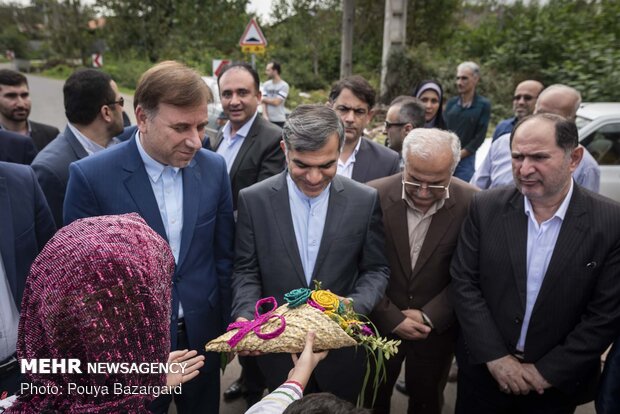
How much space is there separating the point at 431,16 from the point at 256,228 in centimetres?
2518

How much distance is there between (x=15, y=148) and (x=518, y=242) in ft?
13.3

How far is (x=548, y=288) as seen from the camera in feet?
7.98

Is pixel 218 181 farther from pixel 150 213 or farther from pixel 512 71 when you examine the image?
pixel 512 71

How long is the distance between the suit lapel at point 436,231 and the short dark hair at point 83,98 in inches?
98.3

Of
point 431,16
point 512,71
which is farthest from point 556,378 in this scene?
point 431,16

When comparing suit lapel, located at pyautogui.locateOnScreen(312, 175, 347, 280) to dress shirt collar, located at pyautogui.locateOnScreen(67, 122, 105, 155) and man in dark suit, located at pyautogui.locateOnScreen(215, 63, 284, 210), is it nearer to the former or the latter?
man in dark suit, located at pyautogui.locateOnScreen(215, 63, 284, 210)

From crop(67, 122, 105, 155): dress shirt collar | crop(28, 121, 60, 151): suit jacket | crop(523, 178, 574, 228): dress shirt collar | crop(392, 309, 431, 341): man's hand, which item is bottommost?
crop(392, 309, 431, 341): man's hand

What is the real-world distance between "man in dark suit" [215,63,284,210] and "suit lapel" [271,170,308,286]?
48.5 inches

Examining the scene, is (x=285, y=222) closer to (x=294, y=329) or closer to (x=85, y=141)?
(x=294, y=329)

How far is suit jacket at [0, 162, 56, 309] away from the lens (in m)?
Answer: 2.17

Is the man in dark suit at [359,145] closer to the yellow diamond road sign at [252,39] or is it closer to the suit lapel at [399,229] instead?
the suit lapel at [399,229]

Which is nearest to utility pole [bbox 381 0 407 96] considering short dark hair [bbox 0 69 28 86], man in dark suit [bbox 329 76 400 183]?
man in dark suit [bbox 329 76 400 183]

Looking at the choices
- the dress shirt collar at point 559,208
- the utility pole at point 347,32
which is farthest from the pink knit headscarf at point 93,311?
the utility pole at point 347,32

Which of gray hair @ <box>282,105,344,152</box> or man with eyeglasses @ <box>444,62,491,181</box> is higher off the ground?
gray hair @ <box>282,105,344,152</box>
